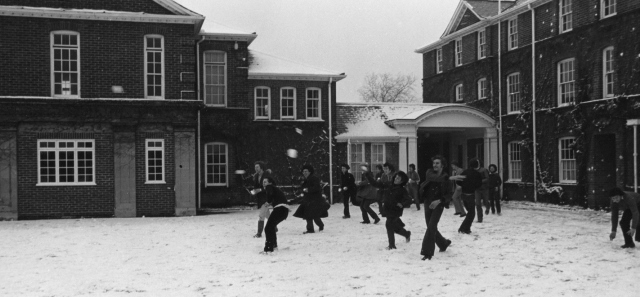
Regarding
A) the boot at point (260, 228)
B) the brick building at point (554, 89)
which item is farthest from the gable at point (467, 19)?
the boot at point (260, 228)

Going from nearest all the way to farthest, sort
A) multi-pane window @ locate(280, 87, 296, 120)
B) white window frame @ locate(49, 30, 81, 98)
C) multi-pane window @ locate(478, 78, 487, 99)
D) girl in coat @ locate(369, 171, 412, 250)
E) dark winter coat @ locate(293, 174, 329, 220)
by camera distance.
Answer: girl in coat @ locate(369, 171, 412, 250) < dark winter coat @ locate(293, 174, 329, 220) < white window frame @ locate(49, 30, 81, 98) < multi-pane window @ locate(280, 87, 296, 120) < multi-pane window @ locate(478, 78, 487, 99)

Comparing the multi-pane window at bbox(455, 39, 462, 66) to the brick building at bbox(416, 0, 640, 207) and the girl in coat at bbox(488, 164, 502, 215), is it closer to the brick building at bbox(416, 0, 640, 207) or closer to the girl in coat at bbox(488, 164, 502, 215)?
the brick building at bbox(416, 0, 640, 207)

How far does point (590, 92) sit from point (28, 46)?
19411mm

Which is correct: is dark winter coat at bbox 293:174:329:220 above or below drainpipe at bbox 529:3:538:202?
below

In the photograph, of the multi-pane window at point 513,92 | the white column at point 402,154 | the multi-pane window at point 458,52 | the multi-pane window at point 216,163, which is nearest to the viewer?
the multi-pane window at point 216,163

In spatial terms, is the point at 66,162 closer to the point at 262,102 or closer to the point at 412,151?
the point at 262,102

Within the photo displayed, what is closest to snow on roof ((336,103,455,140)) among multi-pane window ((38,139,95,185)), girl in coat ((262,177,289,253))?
multi-pane window ((38,139,95,185))

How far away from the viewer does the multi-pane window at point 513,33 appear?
1104 inches

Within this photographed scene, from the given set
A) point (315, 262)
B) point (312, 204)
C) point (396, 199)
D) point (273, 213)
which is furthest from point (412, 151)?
point (315, 262)

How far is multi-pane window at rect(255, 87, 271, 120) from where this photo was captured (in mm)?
27453

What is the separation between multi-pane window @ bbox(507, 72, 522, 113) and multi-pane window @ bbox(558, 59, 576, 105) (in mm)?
2555

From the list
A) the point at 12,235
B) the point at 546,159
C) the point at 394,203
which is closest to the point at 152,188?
the point at 12,235

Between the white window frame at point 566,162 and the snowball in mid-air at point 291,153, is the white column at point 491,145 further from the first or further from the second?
the snowball in mid-air at point 291,153

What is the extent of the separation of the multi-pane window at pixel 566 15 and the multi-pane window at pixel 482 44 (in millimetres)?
5269
